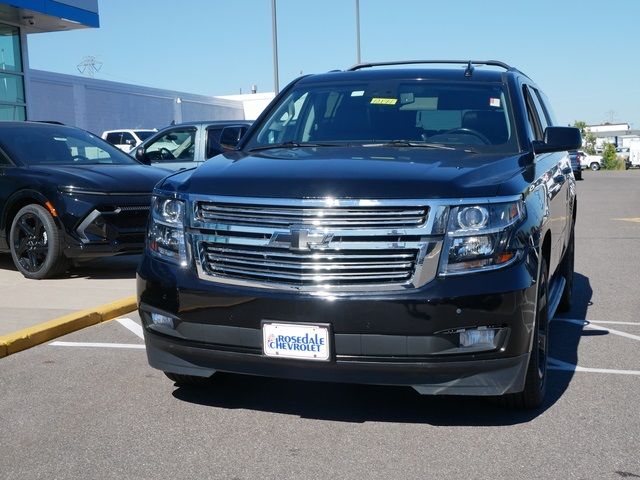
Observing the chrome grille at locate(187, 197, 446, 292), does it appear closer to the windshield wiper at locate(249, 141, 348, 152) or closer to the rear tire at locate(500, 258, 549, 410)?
the rear tire at locate(500, 258, 549, 410)

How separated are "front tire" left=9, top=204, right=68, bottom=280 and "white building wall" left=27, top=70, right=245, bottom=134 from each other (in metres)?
21.1

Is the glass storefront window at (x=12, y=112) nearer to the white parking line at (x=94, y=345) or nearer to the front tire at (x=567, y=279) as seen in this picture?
the white parking line at (x=94, y=345)

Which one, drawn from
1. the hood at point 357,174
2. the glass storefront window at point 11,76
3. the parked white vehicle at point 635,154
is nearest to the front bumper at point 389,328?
the hood at point 357,174

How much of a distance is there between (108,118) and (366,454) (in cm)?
3622

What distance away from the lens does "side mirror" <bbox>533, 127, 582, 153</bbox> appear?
18.4ft

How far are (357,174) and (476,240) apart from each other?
2.22 feet

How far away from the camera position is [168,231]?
15.7 feet

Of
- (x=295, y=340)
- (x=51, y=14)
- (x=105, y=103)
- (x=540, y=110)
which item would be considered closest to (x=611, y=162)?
(x=105, y=103)

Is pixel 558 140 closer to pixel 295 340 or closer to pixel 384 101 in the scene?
pixel 384 101

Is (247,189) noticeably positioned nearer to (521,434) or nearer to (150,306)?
(150,306)

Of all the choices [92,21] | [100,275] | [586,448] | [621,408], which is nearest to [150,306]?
[586,448]

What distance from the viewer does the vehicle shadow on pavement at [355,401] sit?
15.8ft

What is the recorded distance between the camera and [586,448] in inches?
170

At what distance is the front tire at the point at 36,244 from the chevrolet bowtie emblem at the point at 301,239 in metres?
5.26
